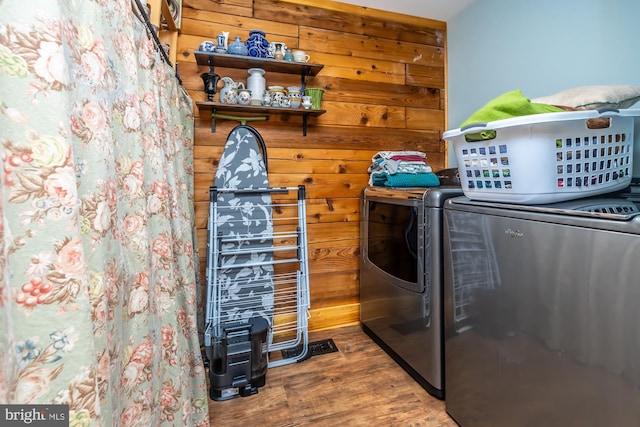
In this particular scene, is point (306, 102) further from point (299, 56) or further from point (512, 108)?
point (512, 108)

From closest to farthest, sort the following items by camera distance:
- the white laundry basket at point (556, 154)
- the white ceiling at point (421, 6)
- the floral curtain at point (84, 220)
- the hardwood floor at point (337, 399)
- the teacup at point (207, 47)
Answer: the floral curtain at point (84, 220)
the white laundry basket at point (556, 154)
the hardwood floor at point (337, 399)
the teacup at point (207, 47)
the white ceiling at point (421, 6)

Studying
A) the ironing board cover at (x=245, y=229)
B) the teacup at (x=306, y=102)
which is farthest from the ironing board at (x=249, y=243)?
the teacup at (x=306, y=102)

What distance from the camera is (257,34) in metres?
1.83

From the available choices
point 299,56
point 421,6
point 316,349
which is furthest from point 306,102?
point 316,349

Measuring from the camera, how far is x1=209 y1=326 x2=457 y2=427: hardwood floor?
1.34 m

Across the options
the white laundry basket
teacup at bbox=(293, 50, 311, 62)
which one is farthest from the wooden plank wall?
the white laundry basket

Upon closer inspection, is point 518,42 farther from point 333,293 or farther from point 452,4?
point 333,293

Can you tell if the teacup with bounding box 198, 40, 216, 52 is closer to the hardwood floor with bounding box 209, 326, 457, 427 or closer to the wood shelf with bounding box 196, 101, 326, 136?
the wood shelf with bounding box 196, 101, 326, 136

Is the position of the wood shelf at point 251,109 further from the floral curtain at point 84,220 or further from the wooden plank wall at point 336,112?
the floral curtain at point 84,220

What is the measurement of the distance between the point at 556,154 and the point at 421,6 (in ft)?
6.03

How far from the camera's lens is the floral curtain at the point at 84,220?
404 mm

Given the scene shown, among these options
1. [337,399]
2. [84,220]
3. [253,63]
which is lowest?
[337,399]

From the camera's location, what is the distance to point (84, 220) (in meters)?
0.52

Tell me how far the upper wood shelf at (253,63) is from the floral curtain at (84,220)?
0.88 metres
